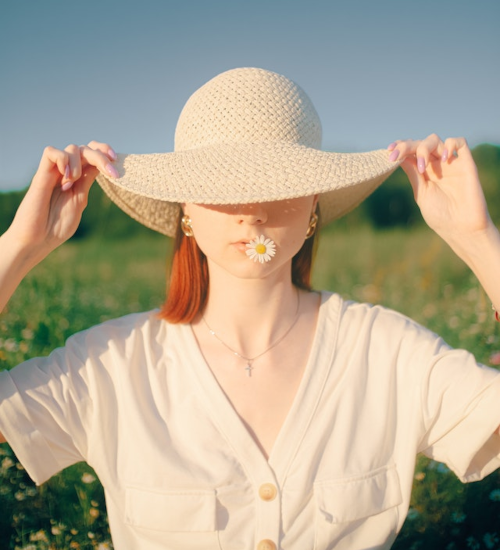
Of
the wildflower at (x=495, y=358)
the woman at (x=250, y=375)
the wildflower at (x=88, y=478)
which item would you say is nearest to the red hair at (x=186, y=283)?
the woman at (x=250, y=375)

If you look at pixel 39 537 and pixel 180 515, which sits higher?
pixel 180 515

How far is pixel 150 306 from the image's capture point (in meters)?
5.52

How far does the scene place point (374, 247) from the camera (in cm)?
763

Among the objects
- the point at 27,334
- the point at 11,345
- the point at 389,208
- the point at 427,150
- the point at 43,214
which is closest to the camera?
the point at 43,214

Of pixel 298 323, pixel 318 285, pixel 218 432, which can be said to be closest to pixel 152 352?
pixel 218 432

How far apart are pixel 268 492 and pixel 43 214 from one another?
1015 millimetres

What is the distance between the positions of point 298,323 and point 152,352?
19.4 inches

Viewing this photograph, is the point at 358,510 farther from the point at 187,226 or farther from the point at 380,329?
the point at 187,226

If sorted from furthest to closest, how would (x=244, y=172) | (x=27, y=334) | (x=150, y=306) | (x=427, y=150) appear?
1. (x=150, y=306)
2. (x=27, y=334)
3. (x=427, y=150)
4. (x=244, y=172)

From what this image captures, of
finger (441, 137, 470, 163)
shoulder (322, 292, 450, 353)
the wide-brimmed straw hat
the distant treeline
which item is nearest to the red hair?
shoulder (322, 292, 450, 353)

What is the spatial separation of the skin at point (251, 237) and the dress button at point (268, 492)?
0.32 ft

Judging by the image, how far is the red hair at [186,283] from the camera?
6.29ft

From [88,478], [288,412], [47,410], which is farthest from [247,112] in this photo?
[88,478]

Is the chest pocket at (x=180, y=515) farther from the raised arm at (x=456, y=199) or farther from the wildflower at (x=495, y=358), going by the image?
the wildflower at (x=495, y=358)
